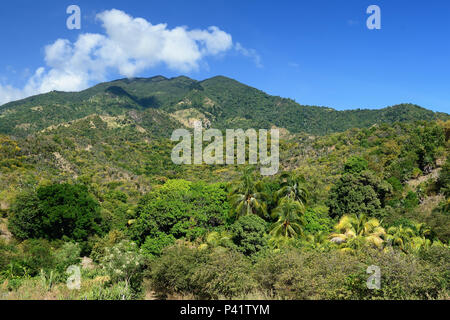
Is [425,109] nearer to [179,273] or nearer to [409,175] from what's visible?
[409,175]

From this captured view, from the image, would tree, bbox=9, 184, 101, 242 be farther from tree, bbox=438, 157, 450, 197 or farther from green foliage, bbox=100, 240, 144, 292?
tree, bbox=438, 157, 450, 197

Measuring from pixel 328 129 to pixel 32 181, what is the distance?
528 ft

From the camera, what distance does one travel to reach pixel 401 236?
23.1 metres

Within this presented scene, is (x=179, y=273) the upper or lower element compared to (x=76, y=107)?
lower

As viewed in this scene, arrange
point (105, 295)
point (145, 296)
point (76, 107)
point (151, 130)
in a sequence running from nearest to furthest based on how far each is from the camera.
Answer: point (105, 295) → point (145, 296) → point (151, 130) → point (76, 107)

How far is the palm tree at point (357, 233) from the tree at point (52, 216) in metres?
24.5

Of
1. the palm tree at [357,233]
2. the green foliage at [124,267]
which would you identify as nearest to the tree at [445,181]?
the palm tree at [357,233]

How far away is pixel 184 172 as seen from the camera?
9019 centimetres

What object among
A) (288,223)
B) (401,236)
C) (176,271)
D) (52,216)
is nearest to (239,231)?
(288,223)

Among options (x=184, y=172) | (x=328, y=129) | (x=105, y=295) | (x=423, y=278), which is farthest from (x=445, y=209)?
(x=328, y=129)

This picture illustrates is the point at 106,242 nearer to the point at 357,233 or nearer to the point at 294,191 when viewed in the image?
the point at 294,191

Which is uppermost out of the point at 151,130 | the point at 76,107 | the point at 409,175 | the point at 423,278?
the point at 76,107

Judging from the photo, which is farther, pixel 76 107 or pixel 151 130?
pixel 76 107

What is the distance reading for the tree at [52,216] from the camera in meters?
30.9
